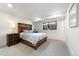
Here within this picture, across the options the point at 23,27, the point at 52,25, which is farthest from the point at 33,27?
the point at 52,25

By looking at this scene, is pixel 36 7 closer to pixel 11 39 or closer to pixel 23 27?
pixel 11 39

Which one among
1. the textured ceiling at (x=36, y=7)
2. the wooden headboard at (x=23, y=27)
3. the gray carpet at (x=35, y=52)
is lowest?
the gray carpet at (x=35, y=52)

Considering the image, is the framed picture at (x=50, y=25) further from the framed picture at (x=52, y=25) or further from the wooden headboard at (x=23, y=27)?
the wooden headboard at (x=23, y=27)

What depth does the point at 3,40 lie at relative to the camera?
13.6 ft

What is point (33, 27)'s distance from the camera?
733 centimetres

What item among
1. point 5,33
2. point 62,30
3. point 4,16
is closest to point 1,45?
point 5,33

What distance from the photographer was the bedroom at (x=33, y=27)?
9.95 ft

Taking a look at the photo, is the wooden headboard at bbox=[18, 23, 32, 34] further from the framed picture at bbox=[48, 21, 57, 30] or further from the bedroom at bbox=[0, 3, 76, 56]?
the framed picture at bbox=[48, 21, 57, 30]

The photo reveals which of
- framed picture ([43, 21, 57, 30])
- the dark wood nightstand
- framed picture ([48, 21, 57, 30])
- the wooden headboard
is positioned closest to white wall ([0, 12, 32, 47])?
the dark wood nightstand

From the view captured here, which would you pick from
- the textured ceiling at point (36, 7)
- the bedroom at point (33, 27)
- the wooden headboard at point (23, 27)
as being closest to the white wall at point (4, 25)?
the bedroom at point (33, 27)

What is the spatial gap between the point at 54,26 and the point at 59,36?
110 cm

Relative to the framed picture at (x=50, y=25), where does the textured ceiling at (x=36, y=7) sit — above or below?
above

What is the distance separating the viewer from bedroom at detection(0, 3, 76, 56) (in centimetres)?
303

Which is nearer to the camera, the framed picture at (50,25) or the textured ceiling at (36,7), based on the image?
the textured ceiling at (36,7)
